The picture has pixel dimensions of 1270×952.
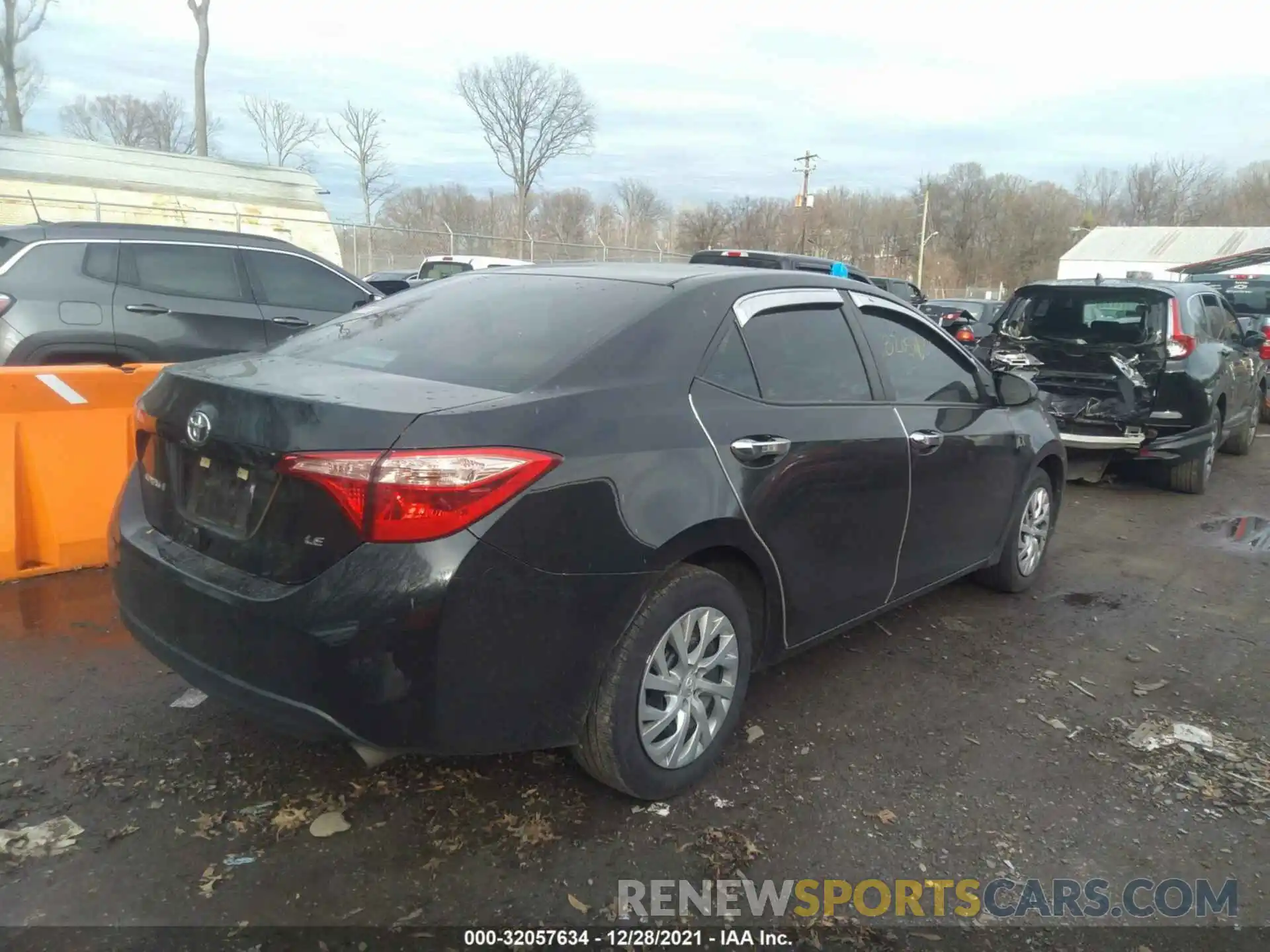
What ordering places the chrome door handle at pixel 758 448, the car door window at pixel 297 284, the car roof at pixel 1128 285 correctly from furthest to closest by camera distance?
1. the car door window at pixel 297 284
2. the car roof at pixel 1128 285
3. the chrome door handle at pixel 758 448

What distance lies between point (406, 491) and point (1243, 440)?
963 cm

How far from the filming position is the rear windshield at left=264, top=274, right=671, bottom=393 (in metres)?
2.83

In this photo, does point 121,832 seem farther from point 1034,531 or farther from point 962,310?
point 962,310

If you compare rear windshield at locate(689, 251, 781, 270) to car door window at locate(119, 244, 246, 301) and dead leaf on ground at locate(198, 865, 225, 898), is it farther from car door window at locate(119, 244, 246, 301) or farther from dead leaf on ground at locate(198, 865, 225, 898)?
dead leaf on ground at locate(198, 865, 225, 898)

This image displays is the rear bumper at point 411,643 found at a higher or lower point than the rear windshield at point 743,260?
lower

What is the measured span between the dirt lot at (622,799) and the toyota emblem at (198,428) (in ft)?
3.67

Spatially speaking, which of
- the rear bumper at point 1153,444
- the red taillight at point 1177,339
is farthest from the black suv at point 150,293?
the red taillight at point 1177,339

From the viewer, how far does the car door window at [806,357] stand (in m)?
3.30

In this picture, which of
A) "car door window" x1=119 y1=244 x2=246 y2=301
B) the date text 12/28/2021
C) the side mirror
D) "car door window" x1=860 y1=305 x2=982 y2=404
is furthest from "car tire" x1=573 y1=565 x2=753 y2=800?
"car door window" x1=119 y1=244 x2=246 y2=301

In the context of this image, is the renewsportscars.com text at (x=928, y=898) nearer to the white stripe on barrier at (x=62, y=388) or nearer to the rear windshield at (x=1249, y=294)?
the white stripe on barrier at (x=62, y=388)

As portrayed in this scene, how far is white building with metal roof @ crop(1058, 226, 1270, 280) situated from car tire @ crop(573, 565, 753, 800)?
214 feet

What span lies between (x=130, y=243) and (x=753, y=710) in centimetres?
638

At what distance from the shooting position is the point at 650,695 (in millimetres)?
2854

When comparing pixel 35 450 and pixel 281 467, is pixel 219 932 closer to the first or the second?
pixel 281 467
